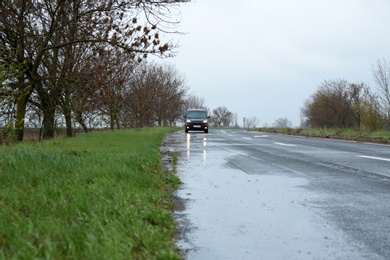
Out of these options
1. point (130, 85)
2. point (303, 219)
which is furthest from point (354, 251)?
point (130, 85)

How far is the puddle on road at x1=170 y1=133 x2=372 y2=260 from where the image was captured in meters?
3.38

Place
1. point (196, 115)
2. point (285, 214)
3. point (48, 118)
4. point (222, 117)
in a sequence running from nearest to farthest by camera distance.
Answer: point (285, 214)
point (48, 118)
point (196, 115)
point (222, 117)

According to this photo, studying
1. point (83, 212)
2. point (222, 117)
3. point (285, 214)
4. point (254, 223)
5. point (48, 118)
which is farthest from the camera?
point (222, 117)

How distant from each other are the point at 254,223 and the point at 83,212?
1825 millimetres

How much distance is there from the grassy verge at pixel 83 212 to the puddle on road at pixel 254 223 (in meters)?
0.31

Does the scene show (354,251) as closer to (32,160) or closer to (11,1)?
(32,160)

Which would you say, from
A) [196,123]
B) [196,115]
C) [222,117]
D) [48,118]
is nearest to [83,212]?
[48,118]

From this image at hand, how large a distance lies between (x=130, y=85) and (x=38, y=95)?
2274 centimetres

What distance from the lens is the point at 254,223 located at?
424 centimetres

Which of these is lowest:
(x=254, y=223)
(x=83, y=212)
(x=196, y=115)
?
(x=254, y=223)

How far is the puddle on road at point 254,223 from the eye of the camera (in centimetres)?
338

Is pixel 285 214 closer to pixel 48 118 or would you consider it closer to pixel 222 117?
pixel 48 118

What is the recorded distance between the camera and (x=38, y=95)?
17.2 m

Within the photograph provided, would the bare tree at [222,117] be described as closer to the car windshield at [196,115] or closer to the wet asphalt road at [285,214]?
the car windshield at [196,115]
